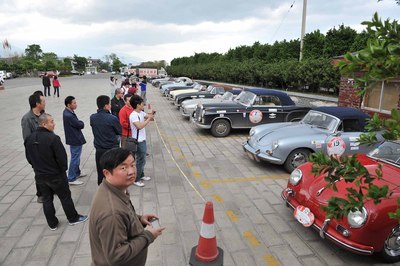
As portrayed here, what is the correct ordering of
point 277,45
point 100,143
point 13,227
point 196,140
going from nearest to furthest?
point 13,227 < point 100,143 < point 196,140 < point 277,45

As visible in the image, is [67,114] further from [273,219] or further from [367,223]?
[367,223]

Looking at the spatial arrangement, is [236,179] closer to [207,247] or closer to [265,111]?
[207,247]

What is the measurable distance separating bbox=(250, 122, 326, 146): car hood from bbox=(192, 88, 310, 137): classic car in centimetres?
245

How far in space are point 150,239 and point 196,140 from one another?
691 centimetres

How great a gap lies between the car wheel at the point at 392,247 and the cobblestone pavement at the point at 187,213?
0.58 feet

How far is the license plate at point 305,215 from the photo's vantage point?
3.44 m

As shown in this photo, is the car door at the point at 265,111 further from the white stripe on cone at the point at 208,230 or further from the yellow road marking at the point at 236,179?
the white stripe on cone at the point at 208,230

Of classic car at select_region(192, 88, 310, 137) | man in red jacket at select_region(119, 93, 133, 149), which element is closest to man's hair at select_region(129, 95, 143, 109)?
man in red jacket at select_region(119, 93, 133, 149)

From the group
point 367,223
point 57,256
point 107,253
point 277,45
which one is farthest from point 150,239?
point 277,45

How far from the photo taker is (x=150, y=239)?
1901 mm

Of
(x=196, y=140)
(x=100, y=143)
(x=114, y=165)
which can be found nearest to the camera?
(x=114, y=165)

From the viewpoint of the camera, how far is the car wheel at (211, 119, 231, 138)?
9.16 metres

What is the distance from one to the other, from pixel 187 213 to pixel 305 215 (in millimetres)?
1764

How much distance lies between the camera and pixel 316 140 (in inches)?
226
